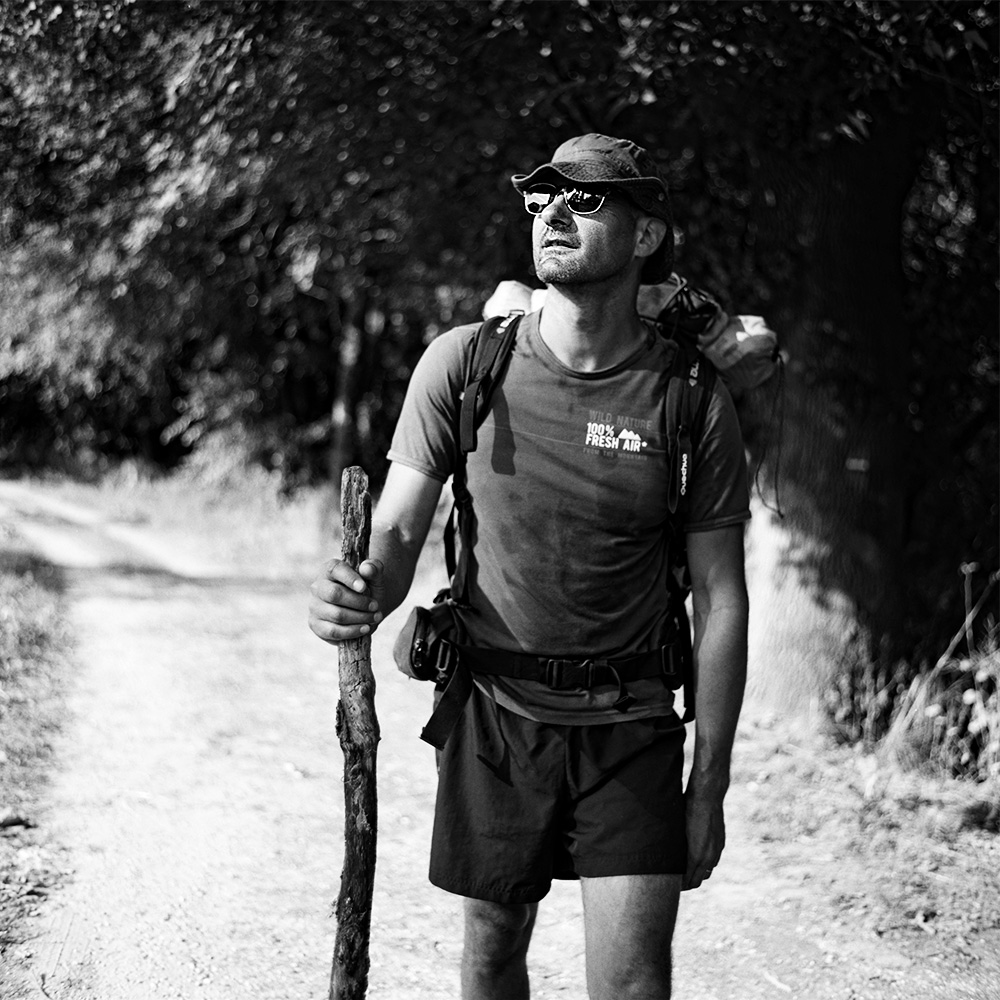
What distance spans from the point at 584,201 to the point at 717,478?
0.68m

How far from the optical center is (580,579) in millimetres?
2789

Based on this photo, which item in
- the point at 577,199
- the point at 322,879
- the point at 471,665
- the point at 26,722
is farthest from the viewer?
the point at 26,722

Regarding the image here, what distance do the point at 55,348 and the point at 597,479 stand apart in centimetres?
1445

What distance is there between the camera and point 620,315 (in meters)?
2.86

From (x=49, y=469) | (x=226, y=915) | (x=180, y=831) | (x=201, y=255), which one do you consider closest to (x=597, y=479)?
(x=226, y=915)

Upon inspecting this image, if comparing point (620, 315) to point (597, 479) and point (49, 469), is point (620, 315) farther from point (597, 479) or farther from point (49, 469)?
point (49, 469)

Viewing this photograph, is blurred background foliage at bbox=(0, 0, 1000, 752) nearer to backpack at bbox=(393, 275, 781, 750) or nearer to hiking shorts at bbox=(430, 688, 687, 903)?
backpack at bbox=(393, 275, 781, 750)

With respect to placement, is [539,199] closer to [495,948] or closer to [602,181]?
[602,181]

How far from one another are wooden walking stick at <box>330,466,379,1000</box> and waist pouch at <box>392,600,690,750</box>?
29 cm

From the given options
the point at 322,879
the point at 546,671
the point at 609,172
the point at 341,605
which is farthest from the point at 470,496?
the point at 322,879

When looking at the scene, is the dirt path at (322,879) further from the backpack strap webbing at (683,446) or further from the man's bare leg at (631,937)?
the backpack strap webbing at (683,446)

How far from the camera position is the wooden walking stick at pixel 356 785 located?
2518mm

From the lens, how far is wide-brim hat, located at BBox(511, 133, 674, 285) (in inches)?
109

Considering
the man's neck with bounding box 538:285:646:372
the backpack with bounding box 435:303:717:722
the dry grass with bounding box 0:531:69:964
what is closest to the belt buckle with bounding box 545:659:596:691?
the backpack with bounding box 435:303:717:722
